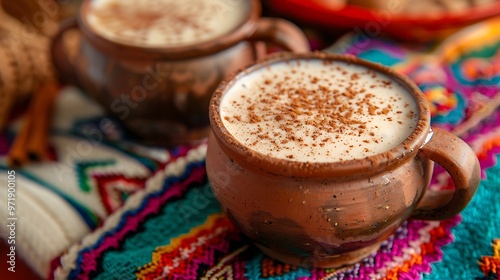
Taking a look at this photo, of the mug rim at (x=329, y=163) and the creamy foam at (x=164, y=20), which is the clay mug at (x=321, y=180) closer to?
the mug rim at (x=329, y=163)

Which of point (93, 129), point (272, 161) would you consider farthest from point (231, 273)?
point (93, 129)

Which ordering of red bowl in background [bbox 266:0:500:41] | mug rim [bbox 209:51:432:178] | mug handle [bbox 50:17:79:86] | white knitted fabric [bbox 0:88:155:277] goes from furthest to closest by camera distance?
Result: 1. red bowl in background [bbox 266:0:500:41]
2. mug handle [bbox 50:17:79:86]
3. white knitted fabric [bbox 0:88:155:277]
4. mug rim [bbox 209:51:432:178]

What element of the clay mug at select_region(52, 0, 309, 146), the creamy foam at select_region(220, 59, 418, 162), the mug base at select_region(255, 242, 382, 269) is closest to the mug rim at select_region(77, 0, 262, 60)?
the clay mug at select_region(52, 0, 309, 146)

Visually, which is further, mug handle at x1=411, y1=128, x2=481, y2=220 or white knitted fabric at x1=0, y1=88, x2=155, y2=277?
white knitted fabric at x1=0, y1=88, x2=155, y2=277

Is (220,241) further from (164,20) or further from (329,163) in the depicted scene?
(164,20)

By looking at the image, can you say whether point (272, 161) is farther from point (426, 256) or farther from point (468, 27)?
point (468, 27)

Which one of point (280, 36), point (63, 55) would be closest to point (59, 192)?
point (63, 55)

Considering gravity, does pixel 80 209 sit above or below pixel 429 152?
below

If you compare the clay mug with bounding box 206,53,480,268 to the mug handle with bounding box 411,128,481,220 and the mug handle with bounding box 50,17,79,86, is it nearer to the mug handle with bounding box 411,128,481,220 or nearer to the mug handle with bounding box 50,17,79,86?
the mug handle with bounding box 411,128,481,220
